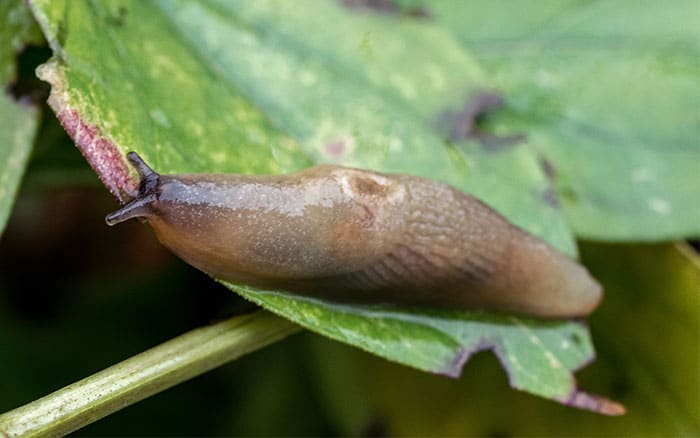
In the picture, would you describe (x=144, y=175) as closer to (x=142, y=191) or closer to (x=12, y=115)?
(x=142, y=191)

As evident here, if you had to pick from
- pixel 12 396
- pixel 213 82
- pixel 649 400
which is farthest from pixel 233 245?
pixel 649 400

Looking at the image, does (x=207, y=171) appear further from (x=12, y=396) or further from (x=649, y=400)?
(x=649, y=400)

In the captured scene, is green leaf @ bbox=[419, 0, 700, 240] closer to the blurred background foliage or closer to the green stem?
the blurred background foliage

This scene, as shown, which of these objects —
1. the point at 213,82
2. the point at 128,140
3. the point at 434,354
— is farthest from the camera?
the point at 213,82

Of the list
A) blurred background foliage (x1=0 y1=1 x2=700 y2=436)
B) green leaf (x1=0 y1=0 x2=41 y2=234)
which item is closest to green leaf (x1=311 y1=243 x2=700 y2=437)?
blurred background foliage (x1=0 y1=1 x2=700 y2=436)

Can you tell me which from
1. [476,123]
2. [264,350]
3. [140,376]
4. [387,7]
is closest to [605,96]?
[476,123]

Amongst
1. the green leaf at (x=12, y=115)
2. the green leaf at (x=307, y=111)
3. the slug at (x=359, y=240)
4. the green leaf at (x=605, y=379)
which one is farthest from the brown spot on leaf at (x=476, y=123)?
the green leaf at (x=12, y=115)

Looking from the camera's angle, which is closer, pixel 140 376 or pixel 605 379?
pixel 140 376
